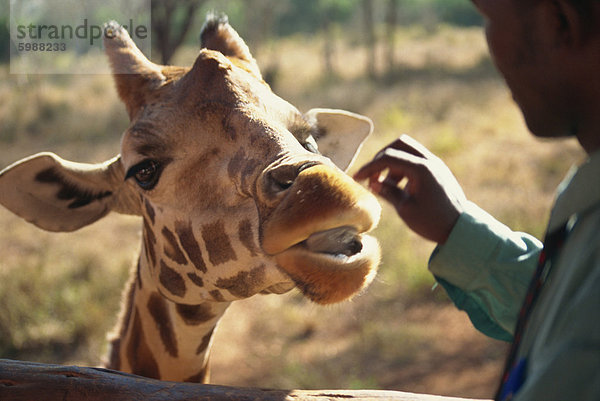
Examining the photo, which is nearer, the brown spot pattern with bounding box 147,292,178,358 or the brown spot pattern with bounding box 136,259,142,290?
the brown spot pattern with bounding box 147,292,178,358

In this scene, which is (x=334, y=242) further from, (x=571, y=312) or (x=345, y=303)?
(x=345, y=303)

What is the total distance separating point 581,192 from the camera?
112cm

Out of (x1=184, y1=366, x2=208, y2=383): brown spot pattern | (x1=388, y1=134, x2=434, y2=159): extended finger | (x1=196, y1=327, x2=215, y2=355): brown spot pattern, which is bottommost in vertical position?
(x1=184, y1=366, x2=208, y2=383): brown spot pattern

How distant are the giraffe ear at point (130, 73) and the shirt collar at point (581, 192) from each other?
1804 mm

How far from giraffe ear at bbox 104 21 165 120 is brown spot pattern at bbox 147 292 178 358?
830mm

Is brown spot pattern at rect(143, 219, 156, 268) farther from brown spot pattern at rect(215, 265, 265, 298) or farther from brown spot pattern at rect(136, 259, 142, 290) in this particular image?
brown spot pattern at rect(215, 265, 265, 298)

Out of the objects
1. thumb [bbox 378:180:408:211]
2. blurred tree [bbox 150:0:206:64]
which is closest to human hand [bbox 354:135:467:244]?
thumb [bbox 378:180:408:211]

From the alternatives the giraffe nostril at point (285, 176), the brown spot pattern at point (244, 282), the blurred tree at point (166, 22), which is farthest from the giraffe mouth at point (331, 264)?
the blurred tree at point (166, 22)

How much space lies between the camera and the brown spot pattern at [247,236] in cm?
205

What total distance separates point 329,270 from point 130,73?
4.53 ft

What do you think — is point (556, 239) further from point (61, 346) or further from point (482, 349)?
point (61, 346)

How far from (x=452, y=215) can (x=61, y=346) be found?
5613 millimetres

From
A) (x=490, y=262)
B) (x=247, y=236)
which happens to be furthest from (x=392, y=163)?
(x=247, y=236)

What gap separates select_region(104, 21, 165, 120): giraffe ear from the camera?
2.49 metres
